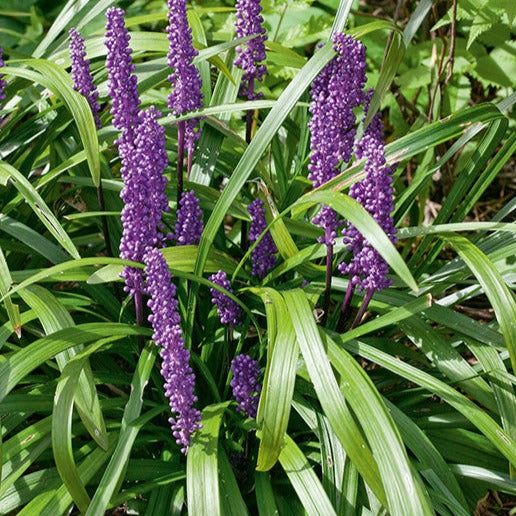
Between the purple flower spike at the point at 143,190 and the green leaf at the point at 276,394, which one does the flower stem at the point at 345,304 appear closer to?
the green leaf at the point at 276,394

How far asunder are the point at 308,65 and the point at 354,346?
99 cm

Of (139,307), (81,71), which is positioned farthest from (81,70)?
(139,307)

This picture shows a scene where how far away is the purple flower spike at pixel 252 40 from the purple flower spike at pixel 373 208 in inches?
26.8

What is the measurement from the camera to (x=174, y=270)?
282cm

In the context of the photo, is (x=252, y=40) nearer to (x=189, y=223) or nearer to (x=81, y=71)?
(x=81, y=71)

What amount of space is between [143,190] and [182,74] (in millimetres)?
593

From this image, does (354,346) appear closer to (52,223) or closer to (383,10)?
(52,223)

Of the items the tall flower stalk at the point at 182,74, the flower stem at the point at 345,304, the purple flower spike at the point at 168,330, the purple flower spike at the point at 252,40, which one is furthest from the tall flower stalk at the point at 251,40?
the purple flower spike at the point at 168,330

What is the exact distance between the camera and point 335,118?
9.43ft

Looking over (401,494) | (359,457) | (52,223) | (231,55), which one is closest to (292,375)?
(359,457)

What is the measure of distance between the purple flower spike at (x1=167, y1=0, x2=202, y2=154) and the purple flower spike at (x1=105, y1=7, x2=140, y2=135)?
0.52 ft

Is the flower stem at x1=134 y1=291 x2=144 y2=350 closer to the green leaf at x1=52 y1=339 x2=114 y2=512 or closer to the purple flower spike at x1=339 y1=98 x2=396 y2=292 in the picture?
the green leaf at x1=52 y1=339 x2=114 y2=512

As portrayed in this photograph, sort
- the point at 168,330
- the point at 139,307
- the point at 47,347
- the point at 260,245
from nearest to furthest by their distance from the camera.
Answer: the point at 168,330 < the point at 47,347 < the point at 139,307 < the point at 260,245

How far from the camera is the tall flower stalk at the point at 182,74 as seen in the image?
2.84 meters
